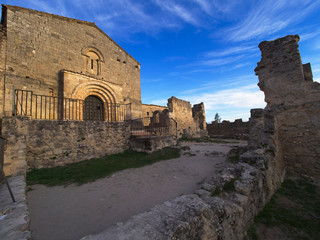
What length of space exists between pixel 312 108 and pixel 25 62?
14972 millimetres

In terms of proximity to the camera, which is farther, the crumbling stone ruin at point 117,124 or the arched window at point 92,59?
the arched window at point 92,59

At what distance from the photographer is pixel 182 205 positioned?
203 cm

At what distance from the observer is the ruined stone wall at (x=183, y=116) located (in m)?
14.7

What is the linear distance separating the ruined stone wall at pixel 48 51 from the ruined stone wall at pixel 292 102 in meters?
10.1

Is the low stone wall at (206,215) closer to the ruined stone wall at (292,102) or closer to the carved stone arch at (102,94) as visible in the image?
the ruined stone wall at (292,102)

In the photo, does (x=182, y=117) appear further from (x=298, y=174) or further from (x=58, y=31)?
(x=58, y=31)

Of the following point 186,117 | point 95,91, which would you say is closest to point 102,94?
point 95,91

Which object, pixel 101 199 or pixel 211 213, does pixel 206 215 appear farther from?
pixel 101 199

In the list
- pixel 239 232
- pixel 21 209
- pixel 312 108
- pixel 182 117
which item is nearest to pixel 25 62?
pixel 21 209

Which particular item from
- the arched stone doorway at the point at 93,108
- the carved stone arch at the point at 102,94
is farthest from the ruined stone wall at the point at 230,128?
the arched stone doorway at the point at 93,108

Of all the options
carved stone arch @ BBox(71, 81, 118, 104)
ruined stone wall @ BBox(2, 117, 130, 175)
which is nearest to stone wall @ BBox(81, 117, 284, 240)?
ruined stone wall @ BBox(2, 117, 130, 175)

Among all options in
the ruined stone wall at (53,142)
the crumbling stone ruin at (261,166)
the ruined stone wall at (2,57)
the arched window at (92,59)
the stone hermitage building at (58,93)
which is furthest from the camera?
the arched window at (92,59)

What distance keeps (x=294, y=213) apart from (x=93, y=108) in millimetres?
11474

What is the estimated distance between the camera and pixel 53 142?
6051mm
